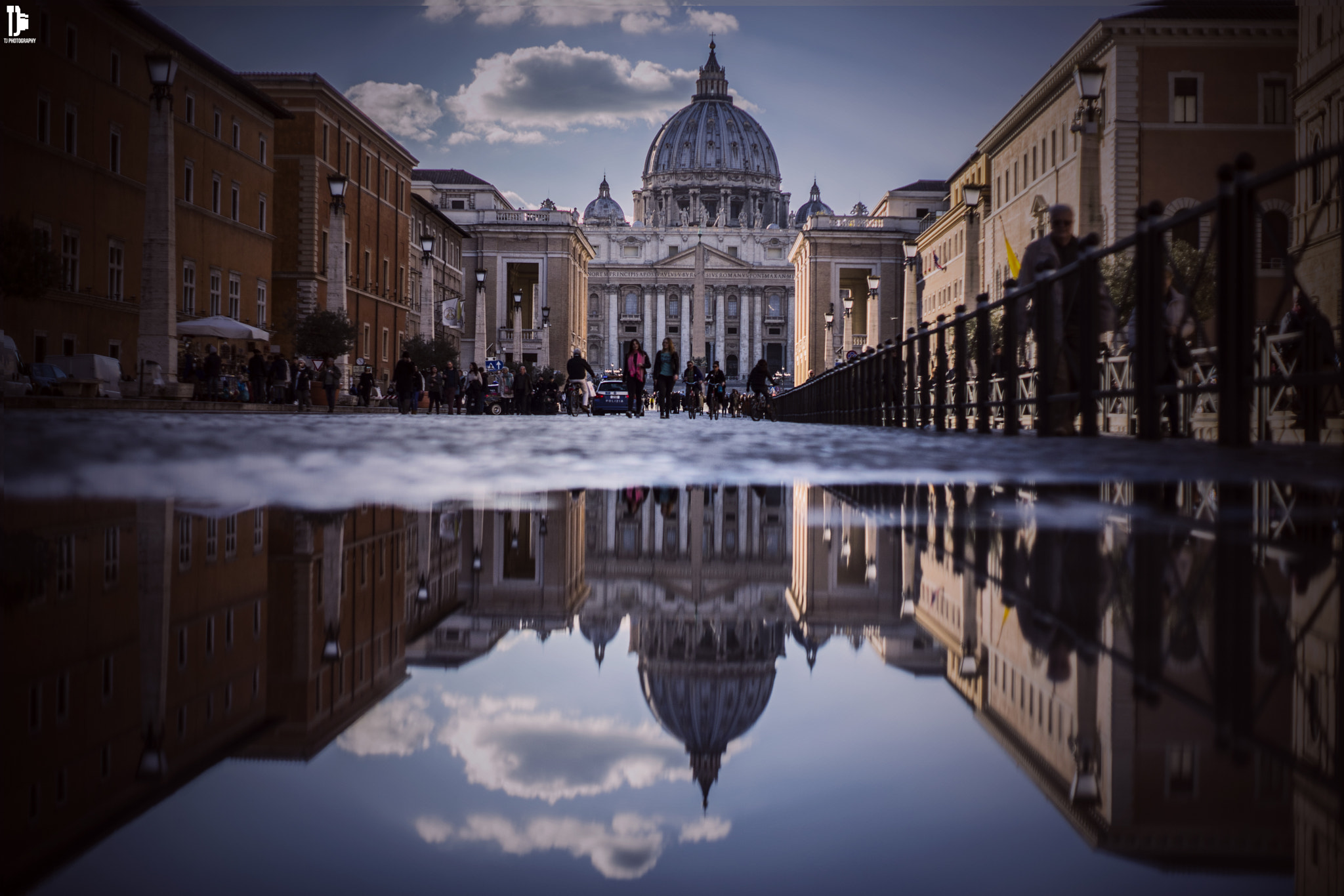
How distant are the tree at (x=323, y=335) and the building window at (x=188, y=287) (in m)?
6.43

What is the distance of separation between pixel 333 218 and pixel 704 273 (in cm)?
9865

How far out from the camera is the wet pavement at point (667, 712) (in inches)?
41.6

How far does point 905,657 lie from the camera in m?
1.74

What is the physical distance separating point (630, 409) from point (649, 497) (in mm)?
29876

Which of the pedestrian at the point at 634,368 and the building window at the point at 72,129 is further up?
the building window at the point at 72,129

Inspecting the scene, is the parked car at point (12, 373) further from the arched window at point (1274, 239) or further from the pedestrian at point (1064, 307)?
the arched window at point (1274, 239)

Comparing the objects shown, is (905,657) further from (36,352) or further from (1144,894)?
(36,352)

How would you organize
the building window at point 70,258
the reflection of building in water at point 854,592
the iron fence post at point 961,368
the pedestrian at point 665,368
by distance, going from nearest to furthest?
1. the reflection of building in water at point 854,592
2. the iron fence post at point 961,368
3. the building window at point 70,258
4. the pedestrian at point 665,368

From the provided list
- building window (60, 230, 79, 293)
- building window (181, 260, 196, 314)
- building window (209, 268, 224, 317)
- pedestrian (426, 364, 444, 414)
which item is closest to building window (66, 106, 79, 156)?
building window (60, 230, 79, 293)

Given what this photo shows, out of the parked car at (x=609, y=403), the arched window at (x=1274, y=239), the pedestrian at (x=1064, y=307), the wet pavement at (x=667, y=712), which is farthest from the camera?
the parked car at (x=609, y=403)

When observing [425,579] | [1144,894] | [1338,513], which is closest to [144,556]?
[425,579]

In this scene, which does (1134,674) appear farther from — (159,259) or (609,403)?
(609,403)

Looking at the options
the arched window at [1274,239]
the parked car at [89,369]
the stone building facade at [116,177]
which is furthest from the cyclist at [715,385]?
the arched window at [1274,239]

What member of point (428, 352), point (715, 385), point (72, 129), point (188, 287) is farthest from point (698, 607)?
point (428, 352)
